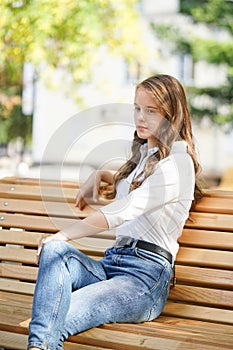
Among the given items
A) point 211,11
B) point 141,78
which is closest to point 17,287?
point 211,11

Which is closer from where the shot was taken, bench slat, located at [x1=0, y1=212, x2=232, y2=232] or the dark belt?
the dark belt

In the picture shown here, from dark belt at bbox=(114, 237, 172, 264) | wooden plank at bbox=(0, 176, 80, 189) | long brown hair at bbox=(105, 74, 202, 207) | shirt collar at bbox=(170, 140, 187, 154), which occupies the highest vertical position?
long brown hair at bbox=(105, 74, 202, 207)

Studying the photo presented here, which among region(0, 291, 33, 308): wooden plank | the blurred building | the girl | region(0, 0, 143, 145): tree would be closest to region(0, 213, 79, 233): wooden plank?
region(0, 291, 33, 308): wooden plank

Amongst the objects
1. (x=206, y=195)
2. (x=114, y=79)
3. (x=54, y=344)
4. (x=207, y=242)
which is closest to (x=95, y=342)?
(x=54, y=344)

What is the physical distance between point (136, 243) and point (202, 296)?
40 cm

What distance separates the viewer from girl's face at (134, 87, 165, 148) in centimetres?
285

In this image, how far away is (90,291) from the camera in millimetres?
2639

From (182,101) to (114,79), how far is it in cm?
1873

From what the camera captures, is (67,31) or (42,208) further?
(67,31)

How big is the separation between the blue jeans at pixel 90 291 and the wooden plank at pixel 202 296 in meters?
0.17

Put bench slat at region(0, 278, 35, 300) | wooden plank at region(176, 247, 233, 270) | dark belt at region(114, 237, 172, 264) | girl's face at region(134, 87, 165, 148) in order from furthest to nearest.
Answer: bench slat at region(0, 278, 35, 300)
wooden plank at region(176, 247, 233, 270)
girl's face at region(134, 87, 165, 148)
dark belt at region(114, 237, 172, 264)

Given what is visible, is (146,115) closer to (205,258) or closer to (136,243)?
(136,243)

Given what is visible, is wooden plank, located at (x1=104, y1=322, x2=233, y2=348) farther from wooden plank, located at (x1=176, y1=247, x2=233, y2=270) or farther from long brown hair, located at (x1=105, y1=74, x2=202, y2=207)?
long brown hair, located at (x1=105, y1=74, x2=202, y2=207)

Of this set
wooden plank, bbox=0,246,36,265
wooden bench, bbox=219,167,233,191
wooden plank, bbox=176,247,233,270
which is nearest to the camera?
wooden plank, bbox=176,247,233,270
